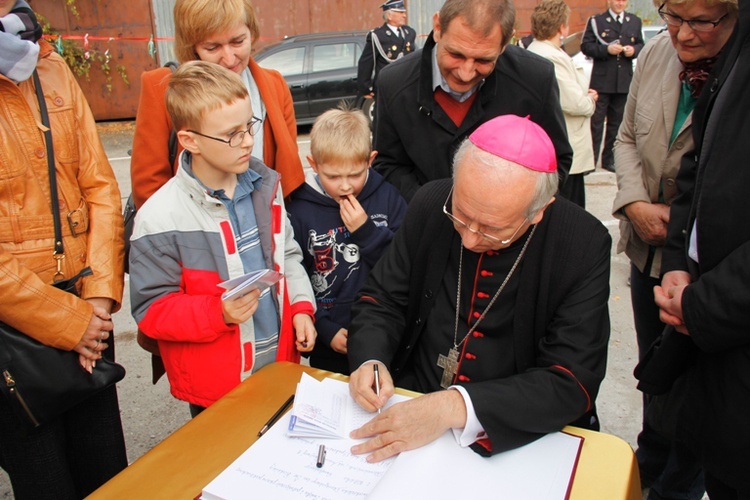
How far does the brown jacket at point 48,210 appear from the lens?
178 cm

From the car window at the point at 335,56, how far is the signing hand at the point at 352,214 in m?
8.85

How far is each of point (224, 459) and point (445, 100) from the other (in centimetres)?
170

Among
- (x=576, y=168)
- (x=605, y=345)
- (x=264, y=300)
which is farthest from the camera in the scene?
(x=576, y=168)

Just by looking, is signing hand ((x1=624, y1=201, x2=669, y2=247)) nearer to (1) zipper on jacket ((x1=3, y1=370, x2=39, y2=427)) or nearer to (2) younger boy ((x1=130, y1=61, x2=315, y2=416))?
(2) younger boy ((x1=130, y1=61, x2=315, y2=416))

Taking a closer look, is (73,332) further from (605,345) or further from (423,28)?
(423,28)

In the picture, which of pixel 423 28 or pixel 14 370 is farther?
pixel 423 28

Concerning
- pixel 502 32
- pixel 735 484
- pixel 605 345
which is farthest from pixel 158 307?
pixel 735 484

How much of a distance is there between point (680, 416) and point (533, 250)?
2.15 feet

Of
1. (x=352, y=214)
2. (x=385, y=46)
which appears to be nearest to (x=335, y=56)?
(x=385, y=46)

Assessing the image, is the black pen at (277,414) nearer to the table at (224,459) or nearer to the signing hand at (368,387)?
the table at (224,459)

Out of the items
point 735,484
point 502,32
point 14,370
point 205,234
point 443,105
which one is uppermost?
point 502,32

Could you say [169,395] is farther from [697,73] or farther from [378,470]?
[697,73]

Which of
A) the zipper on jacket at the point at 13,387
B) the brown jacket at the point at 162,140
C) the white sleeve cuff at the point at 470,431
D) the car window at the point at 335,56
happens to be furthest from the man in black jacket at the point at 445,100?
the car window at the point at 335,56

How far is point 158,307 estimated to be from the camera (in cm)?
190
